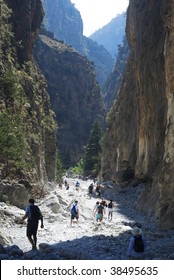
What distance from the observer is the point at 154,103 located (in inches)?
1336

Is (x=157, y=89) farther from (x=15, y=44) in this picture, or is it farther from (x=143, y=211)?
(x=15, y=44)

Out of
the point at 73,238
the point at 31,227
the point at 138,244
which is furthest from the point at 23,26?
the point at 138,244

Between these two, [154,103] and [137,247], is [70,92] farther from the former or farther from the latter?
[137,247]

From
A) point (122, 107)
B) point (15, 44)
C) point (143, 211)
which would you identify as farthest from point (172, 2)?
point (122, 107)

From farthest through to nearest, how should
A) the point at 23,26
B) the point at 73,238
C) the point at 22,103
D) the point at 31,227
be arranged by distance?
the point at 23,26
the point at 22,103
the point at 73,238
the point at 31,227

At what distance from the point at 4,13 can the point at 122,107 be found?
20.8 metres

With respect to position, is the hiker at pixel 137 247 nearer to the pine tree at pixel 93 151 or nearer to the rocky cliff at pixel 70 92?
the pine tree at pixel 93 151

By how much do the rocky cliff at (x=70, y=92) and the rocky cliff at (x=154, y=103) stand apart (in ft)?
233

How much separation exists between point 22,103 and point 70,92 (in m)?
91.6

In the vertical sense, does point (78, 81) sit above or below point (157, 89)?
above

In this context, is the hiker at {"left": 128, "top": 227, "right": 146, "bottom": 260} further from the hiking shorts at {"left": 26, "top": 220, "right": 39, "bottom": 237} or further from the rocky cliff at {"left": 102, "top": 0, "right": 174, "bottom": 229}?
the rocky cliff at {"left": 102, "top": 0, "right": 174, "bottom": 229}

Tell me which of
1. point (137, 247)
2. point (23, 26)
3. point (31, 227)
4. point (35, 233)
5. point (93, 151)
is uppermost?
point (23, 26)

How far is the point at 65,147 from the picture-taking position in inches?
4626

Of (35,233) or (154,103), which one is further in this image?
(154,103)
